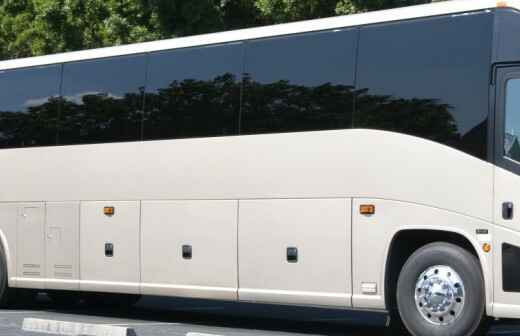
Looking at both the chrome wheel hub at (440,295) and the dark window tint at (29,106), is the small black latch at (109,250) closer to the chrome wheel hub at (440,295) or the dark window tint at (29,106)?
the dark window tint at (29,106)

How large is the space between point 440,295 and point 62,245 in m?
6.38

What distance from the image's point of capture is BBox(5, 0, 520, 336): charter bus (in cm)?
1212

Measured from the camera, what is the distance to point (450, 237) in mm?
12469

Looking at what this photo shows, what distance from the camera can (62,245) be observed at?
1678cm

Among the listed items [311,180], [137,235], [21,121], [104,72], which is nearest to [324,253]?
[311,180]

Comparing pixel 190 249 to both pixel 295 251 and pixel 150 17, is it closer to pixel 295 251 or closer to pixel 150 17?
pixel 295 251

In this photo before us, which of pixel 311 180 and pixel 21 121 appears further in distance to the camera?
pixel 21 121

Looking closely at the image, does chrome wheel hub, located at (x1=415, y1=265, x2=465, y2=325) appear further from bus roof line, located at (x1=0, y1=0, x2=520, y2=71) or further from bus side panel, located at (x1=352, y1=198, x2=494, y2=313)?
bus roof line, located at (x1=0, y1=0, x2=520, y2=71)

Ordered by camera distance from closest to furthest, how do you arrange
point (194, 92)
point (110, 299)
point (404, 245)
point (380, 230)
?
1. point (380, 230)
2. point (404, 245)
3. point (194, 92)
4. point (110, 299)

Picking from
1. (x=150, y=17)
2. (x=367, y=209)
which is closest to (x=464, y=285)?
(x=367, y=209)

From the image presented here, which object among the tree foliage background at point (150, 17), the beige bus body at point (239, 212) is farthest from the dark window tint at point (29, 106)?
the tree foliage background at point (150, 17)

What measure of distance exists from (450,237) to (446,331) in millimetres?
982

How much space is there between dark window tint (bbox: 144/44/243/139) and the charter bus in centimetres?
2

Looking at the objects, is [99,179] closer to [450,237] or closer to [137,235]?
[137,235]
